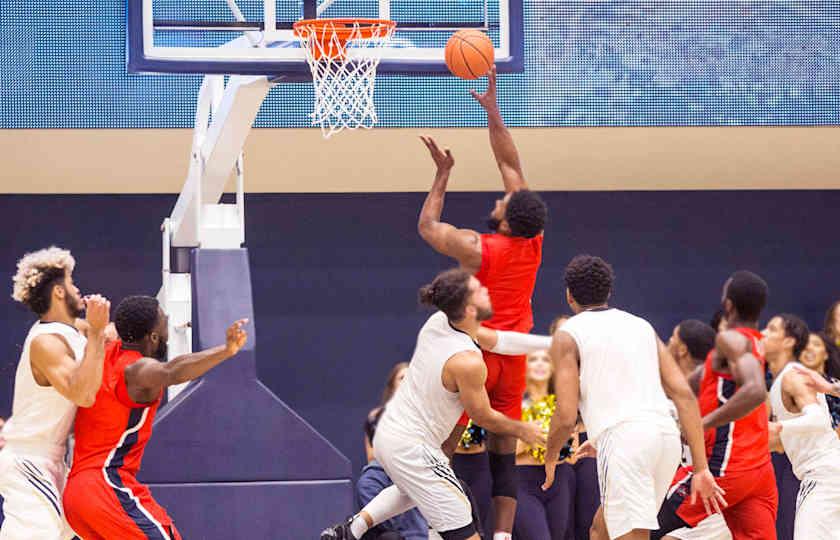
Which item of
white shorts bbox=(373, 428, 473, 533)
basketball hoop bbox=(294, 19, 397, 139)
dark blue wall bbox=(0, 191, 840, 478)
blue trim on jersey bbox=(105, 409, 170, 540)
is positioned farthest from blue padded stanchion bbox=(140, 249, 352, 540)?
dark blue wall bbox=(0, 191, 840, 478)

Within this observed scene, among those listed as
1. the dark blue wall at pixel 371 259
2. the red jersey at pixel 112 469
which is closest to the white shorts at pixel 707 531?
the red jersey at pixel 112 469

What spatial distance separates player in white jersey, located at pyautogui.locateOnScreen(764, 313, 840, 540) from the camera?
23.1ft

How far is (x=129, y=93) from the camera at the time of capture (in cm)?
959

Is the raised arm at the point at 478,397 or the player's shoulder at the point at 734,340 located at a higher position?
the player's shoulder at the point at 734,340

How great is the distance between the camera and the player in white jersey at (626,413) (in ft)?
18.9

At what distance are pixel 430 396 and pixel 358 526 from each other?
0.94m

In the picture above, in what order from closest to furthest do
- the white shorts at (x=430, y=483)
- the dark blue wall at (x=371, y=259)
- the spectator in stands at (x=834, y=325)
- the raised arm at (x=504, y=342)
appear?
the white shorts at (x=430, y=483) < the raised arm at (x=504, y=342) < the spectator in stands at (x=834, y=325) < the dark blue wall at (x=371, y=259)

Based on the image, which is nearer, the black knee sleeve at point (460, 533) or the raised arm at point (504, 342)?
the black knee sleeve at point (460, 533)

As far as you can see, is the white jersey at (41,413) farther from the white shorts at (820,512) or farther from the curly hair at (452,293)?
the white shorts at (820,512)

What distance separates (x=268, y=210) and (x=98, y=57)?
2291 mm

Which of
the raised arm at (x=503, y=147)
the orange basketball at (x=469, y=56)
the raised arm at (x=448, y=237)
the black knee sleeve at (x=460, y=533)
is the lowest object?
the black knee sleeve at (x=460, y=533)

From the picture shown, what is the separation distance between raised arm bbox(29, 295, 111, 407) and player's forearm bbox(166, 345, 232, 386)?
315 mm

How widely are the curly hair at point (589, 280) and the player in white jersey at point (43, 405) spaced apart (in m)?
2.19

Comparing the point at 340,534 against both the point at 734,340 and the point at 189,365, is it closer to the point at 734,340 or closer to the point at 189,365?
the point at 189,365
